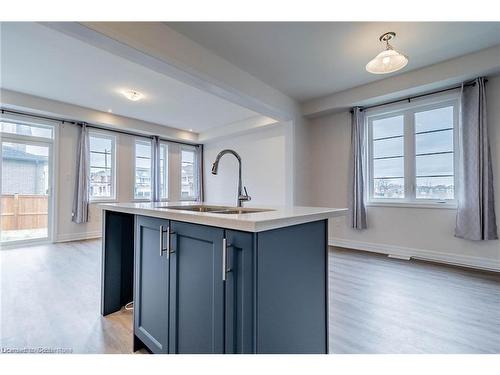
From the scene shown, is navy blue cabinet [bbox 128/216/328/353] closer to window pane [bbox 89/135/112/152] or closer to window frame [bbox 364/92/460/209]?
window frame [bbox 364/92/460/209]

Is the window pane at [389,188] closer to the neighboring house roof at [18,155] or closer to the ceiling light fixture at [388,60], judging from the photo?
A: the ceiling light fixture at [388,60]

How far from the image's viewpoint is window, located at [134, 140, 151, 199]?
5.95 m

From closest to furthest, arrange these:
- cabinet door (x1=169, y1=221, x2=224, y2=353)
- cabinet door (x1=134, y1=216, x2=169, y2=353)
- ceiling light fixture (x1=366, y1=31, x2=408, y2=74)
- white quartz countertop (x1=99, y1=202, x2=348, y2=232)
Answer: white quartz countertop (x1=99, y1=202, x2=348, y2=232) < cabinet door (x1=169, y1=221, x2=224, y2=353) < cabinet door (x1=134, y1=216, x2=169, y2=353) < ceiling light fixture (x1=366, y1=31, x2=408, y2=74)

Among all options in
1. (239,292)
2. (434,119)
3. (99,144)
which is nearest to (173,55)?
(239,292)

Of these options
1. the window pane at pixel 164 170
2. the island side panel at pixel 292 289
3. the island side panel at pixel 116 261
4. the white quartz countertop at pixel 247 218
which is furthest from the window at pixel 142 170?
the island side panel at pixel 292 289

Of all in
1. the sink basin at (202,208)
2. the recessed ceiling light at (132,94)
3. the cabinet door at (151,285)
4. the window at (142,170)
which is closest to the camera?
the cabinet door at (151,285)

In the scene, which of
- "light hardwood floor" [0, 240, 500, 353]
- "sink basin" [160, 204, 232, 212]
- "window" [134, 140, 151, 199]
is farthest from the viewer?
"window" [134, 140, 151, 199]

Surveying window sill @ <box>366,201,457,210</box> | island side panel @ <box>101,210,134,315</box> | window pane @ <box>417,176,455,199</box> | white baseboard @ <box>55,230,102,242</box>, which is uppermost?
window pane @ <box>417,176,455,199</box>

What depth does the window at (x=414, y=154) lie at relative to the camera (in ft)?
10.9

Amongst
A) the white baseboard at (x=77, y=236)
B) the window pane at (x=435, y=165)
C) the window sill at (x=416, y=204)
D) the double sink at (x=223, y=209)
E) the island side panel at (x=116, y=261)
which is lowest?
the white baseboard at (x=77, y=236)

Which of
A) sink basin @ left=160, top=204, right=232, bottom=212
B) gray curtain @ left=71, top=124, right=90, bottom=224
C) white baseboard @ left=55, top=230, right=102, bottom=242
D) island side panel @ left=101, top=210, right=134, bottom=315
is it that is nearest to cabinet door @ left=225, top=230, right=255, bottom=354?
sink basin @ left=160, top=204, right=232, bottom=212

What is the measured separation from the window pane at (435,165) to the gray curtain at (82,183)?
608cm

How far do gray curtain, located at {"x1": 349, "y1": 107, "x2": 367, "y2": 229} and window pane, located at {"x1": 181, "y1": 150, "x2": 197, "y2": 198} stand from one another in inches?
183
